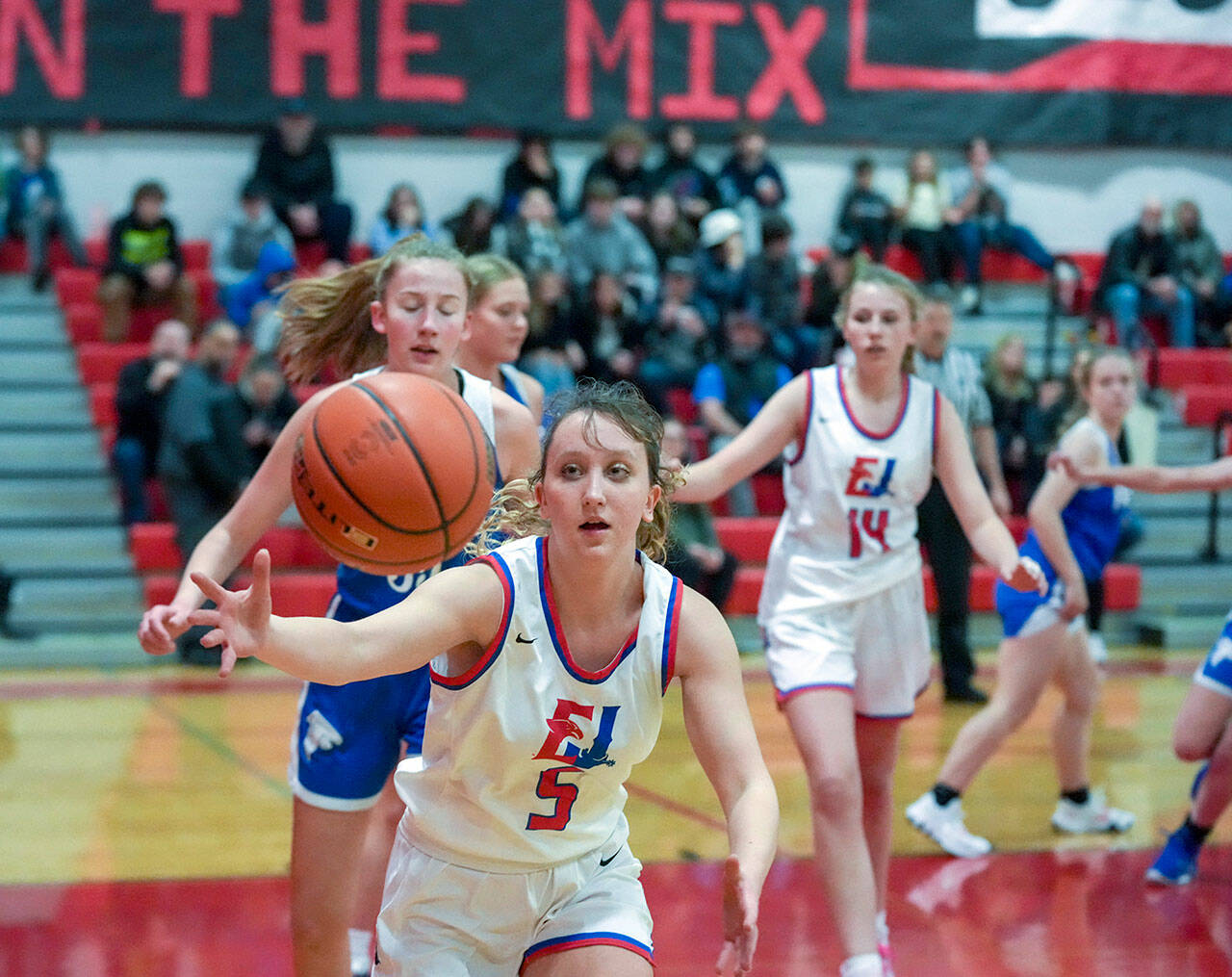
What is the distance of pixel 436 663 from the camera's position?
8.94ft

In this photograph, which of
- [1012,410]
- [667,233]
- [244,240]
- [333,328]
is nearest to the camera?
[333,328]

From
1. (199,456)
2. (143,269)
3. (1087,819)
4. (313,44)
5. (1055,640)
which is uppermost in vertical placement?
(313,44)

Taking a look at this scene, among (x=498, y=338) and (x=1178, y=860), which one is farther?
(x=1178, y=860)

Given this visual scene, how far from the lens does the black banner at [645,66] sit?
11367 millimetres

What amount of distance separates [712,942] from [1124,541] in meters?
7.24

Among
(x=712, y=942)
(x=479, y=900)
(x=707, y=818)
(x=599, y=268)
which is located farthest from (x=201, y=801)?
(x=599, y=268)

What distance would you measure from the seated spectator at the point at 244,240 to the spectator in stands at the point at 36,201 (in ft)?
3.83

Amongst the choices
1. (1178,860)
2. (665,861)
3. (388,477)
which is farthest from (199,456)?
(388,477)

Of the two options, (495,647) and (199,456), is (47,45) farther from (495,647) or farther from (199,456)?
(495,647)

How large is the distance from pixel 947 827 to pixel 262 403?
5.51 m

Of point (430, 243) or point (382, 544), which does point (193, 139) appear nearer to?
point (430, 243)

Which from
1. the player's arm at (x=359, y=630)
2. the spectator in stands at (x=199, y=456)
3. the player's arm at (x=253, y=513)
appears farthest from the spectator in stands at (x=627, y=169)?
the player's arm at (x=359, y=630)

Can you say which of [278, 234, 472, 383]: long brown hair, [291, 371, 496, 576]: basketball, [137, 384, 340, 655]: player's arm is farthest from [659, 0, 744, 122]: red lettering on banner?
[291, 371, 496, 576]: basketball

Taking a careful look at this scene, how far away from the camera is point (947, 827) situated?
17.9 ft
